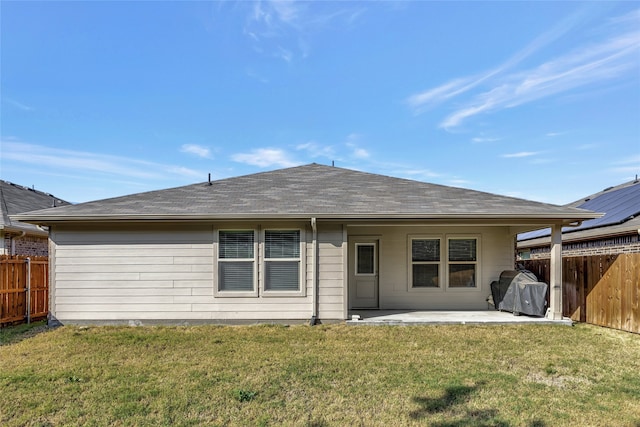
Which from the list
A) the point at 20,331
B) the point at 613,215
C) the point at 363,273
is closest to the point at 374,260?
the point at 363,273

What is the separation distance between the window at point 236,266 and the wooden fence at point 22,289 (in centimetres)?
449

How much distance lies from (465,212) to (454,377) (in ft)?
13.3

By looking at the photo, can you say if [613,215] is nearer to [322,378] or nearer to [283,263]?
[283,263]

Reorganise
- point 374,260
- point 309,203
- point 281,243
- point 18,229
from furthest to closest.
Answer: point 18,229
point 374,260
point 309,203
point 281,243

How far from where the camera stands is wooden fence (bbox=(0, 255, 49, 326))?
832 centimetres

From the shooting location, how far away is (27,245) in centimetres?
1220

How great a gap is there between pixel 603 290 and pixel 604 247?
3.63m

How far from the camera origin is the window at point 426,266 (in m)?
9.90

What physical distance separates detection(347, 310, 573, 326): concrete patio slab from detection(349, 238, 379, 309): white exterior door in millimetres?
748

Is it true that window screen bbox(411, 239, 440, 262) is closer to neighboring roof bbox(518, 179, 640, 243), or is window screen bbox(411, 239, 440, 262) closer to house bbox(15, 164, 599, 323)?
house bbox(15, 164, 599, 323)

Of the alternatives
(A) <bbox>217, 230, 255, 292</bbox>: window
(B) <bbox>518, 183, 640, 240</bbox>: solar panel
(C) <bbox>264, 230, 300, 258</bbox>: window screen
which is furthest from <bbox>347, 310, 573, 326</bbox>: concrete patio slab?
(B) <bbox>518, 183, 640, 240</bbox>: solar panel

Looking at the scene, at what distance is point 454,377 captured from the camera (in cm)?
490

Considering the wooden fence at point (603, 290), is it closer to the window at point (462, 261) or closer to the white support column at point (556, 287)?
the white support column at point (556, 287)

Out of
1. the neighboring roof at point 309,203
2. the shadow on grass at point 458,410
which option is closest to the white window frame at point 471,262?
the neighboring roof at point 309,203
